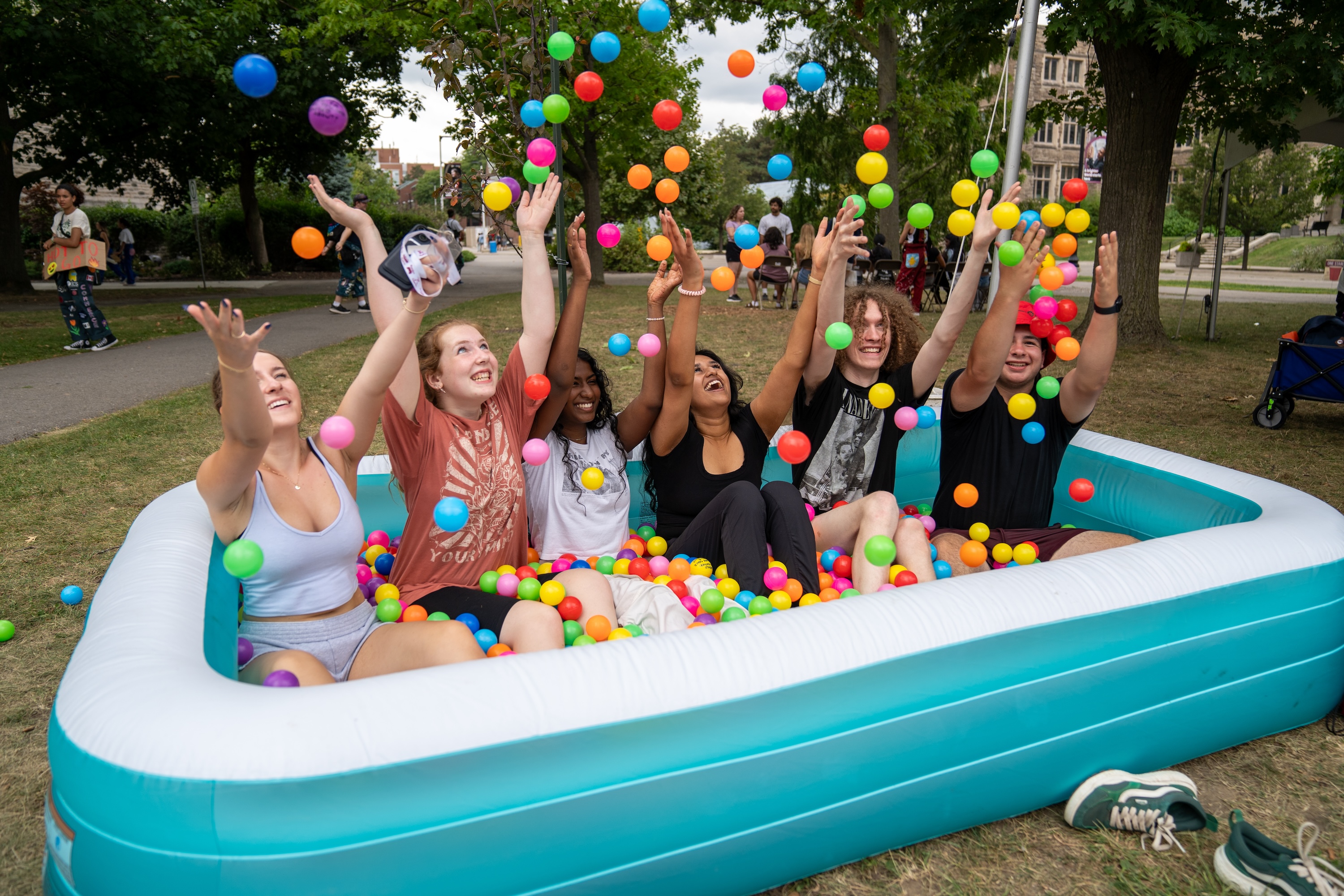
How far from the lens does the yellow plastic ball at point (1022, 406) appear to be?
3.44m

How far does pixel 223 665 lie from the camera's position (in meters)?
2.32

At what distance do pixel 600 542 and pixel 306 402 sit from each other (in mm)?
4651

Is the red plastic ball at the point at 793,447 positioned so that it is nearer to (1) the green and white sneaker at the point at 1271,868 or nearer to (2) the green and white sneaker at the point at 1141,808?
(2) the green and white sneaker at the point at 1141,808

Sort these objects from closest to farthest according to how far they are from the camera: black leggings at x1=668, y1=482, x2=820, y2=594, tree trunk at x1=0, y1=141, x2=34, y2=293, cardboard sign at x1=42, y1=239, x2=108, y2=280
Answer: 1. black leggings at x1=668, y1=482, x2=820, y2=594
2. cardboard sign at x1=42, y1=239, x2=108, y2=280
3. tree trunk at x1=0, y1=141, x2=34, y2=293

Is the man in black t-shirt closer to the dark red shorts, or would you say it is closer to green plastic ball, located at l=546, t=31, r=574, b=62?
the dark red shorts

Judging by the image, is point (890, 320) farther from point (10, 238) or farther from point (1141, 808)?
point (10, 238)

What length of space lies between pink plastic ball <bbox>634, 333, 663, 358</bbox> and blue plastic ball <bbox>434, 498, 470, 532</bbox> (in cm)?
87

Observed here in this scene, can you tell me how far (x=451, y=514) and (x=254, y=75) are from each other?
4.59 feet

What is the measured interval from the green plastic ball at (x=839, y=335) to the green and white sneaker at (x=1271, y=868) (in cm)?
181

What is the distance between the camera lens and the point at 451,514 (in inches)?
107

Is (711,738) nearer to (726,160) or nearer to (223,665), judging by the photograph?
(223,665)

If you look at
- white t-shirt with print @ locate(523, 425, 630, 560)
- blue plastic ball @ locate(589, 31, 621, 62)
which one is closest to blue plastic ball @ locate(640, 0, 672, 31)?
blue plastic ball @ locate(589, 31, 621, 62)

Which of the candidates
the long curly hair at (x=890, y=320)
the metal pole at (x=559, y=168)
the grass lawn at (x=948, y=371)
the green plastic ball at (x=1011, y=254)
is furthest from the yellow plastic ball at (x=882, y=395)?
the grass lawn at (x=948, y=371)

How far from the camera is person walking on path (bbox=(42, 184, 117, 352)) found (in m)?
8.98
